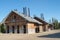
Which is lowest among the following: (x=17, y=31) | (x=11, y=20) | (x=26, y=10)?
(x=17, y=31)

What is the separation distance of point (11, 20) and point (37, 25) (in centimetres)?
880

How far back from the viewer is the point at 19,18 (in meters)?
43.7

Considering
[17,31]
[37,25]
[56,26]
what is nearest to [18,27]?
[17,31]

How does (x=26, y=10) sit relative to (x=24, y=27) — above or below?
above

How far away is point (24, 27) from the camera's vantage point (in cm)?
4331

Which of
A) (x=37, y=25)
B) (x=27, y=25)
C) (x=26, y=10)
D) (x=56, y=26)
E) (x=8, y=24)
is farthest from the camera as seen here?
(x=56, y=26)

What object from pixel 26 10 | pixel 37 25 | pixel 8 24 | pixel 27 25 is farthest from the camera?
pixel 26 10

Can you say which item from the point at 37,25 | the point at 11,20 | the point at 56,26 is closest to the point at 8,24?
the point at 11,20

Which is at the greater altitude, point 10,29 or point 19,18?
point 19,18

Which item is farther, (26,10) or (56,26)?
(56,26)

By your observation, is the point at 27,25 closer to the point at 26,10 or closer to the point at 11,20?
the point at 11,20

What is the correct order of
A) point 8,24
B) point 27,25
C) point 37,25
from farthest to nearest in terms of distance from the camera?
point 37,25 → point 8,24 → point 27,25

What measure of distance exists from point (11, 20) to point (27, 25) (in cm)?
501

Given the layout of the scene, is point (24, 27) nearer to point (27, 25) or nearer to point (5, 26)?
point (27, 25)
